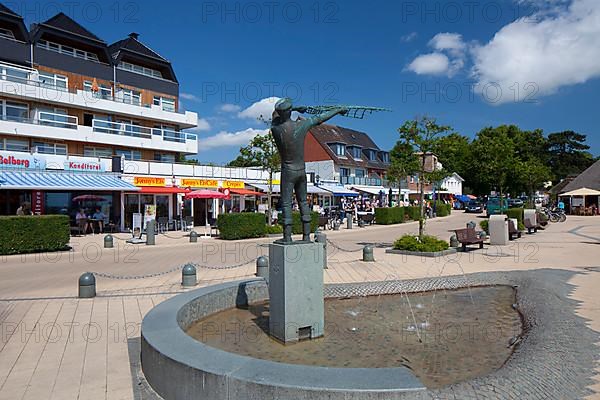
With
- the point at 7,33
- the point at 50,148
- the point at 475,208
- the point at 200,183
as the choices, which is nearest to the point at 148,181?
the point at 200,183

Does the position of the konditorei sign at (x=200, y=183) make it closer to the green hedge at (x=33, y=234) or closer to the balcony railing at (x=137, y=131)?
the balcony railing at (x=137, y=131)

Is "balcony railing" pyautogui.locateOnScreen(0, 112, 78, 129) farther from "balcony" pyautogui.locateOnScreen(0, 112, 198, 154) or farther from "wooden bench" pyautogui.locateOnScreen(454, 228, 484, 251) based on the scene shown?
"wooden bench" pyautogui.locateOnScreen(454, 228, 484, 251)

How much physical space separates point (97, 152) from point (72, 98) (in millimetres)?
Answer: 4097

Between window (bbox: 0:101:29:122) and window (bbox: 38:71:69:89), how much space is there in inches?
86.2

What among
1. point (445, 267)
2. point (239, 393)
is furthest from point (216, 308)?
→ point (445, 267)

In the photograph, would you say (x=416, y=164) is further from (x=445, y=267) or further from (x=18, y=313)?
(x=18, y=313)

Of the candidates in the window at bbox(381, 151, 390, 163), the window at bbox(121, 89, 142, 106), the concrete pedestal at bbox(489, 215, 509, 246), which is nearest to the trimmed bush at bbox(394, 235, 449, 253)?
the concrete pedestal at bbox(489, 215, 509, 246)

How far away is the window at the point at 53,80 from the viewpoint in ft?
100

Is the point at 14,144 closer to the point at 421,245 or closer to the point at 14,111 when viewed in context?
the point at 14,111

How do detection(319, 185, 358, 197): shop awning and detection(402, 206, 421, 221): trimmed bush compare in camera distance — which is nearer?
detection(402, 206, 421, 221): trimmed bush

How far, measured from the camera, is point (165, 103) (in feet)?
130

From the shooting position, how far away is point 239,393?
3467 mm

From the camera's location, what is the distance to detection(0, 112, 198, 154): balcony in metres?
27.5

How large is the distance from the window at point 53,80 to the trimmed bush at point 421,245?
27.5 m
